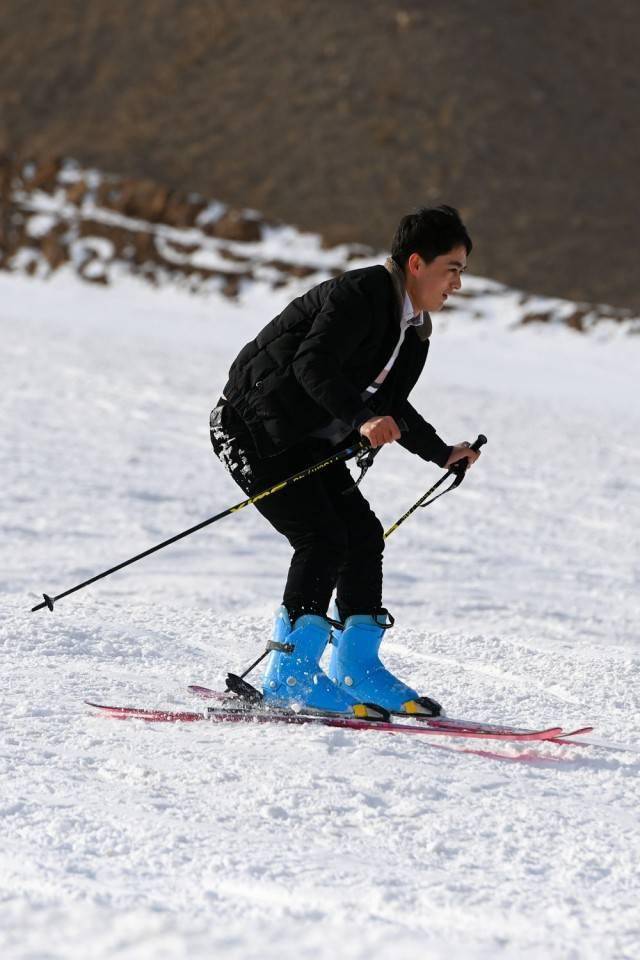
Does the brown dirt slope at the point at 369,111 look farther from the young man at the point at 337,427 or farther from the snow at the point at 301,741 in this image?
the young man at the point at 337,427

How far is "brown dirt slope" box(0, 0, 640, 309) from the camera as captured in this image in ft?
107

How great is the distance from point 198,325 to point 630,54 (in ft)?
88.5

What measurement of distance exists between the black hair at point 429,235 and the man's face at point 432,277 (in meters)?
0.02

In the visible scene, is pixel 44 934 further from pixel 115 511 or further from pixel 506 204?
pixel 506 204

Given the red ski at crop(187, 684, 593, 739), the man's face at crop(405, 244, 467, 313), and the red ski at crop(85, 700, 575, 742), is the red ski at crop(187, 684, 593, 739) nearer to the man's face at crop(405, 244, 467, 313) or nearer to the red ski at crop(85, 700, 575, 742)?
the red ski at crop(85, 700, 575, 742)

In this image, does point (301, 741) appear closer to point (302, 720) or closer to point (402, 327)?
point (302, 720)

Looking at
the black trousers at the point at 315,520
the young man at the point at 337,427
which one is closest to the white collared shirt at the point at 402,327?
the young man at the point at 337,427

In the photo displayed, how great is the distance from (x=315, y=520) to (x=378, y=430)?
0.45 m

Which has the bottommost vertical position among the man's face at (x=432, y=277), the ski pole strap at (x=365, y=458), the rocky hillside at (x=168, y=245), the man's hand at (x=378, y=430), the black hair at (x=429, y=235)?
the ski pole strap at (x=365, y=458)

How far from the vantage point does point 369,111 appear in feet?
121

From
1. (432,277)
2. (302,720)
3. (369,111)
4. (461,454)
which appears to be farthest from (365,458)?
(369,111)

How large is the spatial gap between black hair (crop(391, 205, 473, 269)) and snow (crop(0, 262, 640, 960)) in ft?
5.12

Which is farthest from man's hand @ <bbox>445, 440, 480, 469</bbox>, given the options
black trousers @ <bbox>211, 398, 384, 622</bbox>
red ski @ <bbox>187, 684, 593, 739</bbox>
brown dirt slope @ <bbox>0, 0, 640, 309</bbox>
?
brown dirt slope @ <bbox>0, 0, 640, 309</bbox>

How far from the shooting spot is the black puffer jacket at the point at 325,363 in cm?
384
